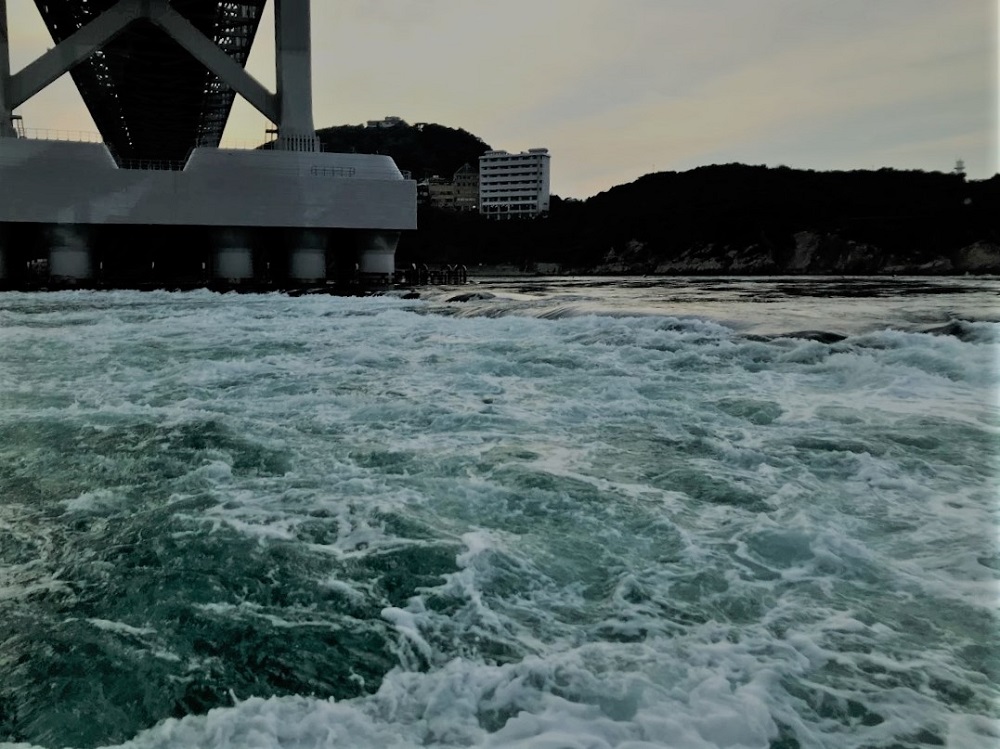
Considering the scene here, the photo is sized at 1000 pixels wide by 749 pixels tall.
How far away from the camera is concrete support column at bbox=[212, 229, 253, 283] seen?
90.3 ft

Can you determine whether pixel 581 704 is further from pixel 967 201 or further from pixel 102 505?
pixel 967 201

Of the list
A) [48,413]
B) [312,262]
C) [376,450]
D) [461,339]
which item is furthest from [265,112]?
[376,450]

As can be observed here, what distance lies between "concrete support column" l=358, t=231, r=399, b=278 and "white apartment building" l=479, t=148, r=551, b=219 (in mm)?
67341

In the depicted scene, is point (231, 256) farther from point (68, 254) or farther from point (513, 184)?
point (513, 184)

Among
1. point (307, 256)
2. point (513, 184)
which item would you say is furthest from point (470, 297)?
point (513, 184)

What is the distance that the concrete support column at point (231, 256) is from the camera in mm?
27516

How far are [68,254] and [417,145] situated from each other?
105174 mm

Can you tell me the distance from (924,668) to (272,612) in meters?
2.42

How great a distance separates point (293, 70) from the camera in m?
27.4

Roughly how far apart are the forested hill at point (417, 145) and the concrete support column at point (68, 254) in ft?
287

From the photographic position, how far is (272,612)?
2949 mm

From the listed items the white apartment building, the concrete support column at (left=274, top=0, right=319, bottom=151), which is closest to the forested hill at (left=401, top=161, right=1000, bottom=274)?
the white apartment building

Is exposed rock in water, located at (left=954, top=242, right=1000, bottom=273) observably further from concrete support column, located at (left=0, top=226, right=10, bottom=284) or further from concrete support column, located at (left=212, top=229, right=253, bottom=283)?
concrete support column, located at (left=0, top=226, right=10, bottom=284)

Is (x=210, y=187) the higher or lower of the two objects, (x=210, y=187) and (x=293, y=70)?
the lower
